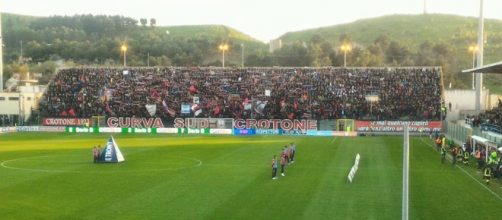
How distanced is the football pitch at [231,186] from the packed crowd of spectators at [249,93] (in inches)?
900

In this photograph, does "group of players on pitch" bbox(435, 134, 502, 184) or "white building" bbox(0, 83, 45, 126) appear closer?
"group of players on pitch" bbox(435, 134, 502, 184)

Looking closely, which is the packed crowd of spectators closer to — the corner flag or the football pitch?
the football pitch

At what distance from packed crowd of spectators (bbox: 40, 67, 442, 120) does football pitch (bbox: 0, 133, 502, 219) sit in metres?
22.8

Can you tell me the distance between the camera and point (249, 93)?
75.6m

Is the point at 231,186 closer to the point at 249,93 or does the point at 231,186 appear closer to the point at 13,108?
the point at 249,93

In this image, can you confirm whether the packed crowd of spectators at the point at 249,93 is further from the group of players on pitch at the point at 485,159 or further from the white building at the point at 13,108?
the group of players on pitch at the point at 485,159

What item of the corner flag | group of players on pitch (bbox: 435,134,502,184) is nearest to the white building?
the corner flag

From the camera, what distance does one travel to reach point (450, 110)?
74.4 metres

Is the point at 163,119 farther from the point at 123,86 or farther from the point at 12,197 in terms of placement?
the point at 12,197

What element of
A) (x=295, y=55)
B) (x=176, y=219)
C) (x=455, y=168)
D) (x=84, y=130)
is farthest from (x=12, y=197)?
(x=295, y=55)

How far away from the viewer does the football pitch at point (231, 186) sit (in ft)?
76.4

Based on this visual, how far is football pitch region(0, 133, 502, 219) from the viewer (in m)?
23.3

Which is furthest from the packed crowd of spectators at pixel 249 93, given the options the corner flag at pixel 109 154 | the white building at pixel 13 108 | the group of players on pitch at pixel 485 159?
the corner flag at pixel 109 154

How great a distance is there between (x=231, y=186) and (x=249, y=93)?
4685 centimetres
